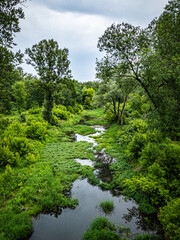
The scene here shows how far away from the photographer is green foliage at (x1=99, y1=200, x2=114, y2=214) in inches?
286

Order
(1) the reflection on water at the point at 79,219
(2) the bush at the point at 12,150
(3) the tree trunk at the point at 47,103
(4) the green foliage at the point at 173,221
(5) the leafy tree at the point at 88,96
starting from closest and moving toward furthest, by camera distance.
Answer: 1. (4) the green foliage at the point at 173,221
2. (1) the reflection on water at the point at 79,219
3. (2) the bush at the point at 12,150
4. (3) the tree trunk at the point at 47,103
5. (5) the leafy tree at the point at 88,96

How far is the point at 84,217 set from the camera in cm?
688

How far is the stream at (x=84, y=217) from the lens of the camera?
6.04 meters

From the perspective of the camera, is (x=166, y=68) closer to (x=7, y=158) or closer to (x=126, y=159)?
(x=126, y=159)

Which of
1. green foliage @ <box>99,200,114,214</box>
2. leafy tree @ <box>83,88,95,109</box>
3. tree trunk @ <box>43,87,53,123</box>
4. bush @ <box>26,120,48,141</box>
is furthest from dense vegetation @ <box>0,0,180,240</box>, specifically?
leafy tree @ <box>83,88,95,109</box>

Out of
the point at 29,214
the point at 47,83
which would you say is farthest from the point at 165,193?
the point at 47,83

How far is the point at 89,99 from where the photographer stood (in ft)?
179

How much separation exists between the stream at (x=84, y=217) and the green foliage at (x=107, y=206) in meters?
0.20

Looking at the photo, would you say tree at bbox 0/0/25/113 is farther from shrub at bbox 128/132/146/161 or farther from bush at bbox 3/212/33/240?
shrub at bbox 128/132/146/161

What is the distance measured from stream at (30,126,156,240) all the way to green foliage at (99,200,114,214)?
0.20m

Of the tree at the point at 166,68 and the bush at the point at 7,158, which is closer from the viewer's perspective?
the tree at the point at 166,68

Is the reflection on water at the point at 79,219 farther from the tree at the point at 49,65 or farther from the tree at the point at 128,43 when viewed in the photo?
the tree at the point at 49,65

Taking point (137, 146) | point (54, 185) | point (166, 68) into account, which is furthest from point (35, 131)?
point (166, 68)

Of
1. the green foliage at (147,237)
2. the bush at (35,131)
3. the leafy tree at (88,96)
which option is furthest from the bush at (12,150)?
the leafy tree at (88,96)
